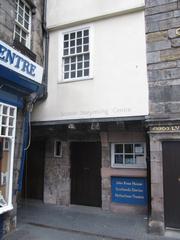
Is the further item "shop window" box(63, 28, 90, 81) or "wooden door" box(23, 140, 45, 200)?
"wooden door" box(23, 140, 45, 200)

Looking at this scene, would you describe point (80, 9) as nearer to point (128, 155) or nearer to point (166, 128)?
point (166, 128)

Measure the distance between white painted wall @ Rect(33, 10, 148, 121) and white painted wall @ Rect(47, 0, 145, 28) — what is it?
0.25 metres

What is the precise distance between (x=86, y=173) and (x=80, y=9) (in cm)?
536

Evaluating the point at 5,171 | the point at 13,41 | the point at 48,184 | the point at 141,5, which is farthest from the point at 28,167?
the point at 141,5

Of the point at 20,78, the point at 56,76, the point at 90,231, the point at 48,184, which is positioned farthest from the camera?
the point at 48,184

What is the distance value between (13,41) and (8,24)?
16.4 inches

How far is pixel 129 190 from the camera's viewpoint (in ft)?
24.8

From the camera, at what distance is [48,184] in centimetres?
858

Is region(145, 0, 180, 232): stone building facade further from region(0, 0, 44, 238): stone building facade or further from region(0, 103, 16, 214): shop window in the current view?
region(0, 103, 16, 214): shop window

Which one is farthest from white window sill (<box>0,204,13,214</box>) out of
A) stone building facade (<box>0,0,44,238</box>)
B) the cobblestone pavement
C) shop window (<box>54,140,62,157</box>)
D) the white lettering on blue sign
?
shop window (<box>54,140,62,157</box>)

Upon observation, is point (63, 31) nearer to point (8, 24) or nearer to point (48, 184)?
point (8, 24)

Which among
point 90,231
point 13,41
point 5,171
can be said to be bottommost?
point 90,231

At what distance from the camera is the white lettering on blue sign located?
4.92 m

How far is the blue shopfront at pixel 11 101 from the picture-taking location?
5.22 m
